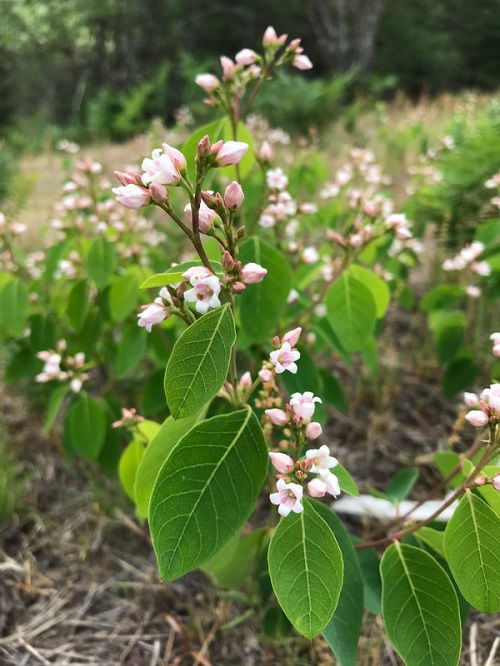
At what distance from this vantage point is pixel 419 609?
29.5 inches

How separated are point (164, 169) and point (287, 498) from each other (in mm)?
455

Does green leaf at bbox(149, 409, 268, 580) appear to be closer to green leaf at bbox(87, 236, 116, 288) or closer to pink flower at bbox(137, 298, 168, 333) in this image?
pink flower at bbox(137, 298, 168, 333)

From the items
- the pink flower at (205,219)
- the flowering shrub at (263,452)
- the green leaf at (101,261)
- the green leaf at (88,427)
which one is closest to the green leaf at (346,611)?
the flowering shrub at (263,452)

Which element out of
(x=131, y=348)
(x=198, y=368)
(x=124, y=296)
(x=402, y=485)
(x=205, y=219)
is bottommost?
(x=402, y=485)

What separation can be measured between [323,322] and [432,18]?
19.6 metres

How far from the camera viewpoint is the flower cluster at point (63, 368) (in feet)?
4.09

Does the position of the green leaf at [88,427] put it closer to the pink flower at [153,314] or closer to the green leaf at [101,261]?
the green leaf at [101,261]

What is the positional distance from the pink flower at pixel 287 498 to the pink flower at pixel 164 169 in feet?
1.38

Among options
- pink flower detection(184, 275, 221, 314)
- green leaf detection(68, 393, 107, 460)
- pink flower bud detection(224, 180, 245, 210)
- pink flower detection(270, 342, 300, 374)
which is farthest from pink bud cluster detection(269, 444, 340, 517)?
green leaf detection(68, 393, 107, 460)

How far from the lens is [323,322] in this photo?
1.34 metres

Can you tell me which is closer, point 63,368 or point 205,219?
point 205,219

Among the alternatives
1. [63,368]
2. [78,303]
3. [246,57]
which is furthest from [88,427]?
[246,57]

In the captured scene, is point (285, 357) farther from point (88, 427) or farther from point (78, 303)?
point (78, 303)

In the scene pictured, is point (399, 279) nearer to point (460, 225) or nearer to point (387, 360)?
point (387, 360)
